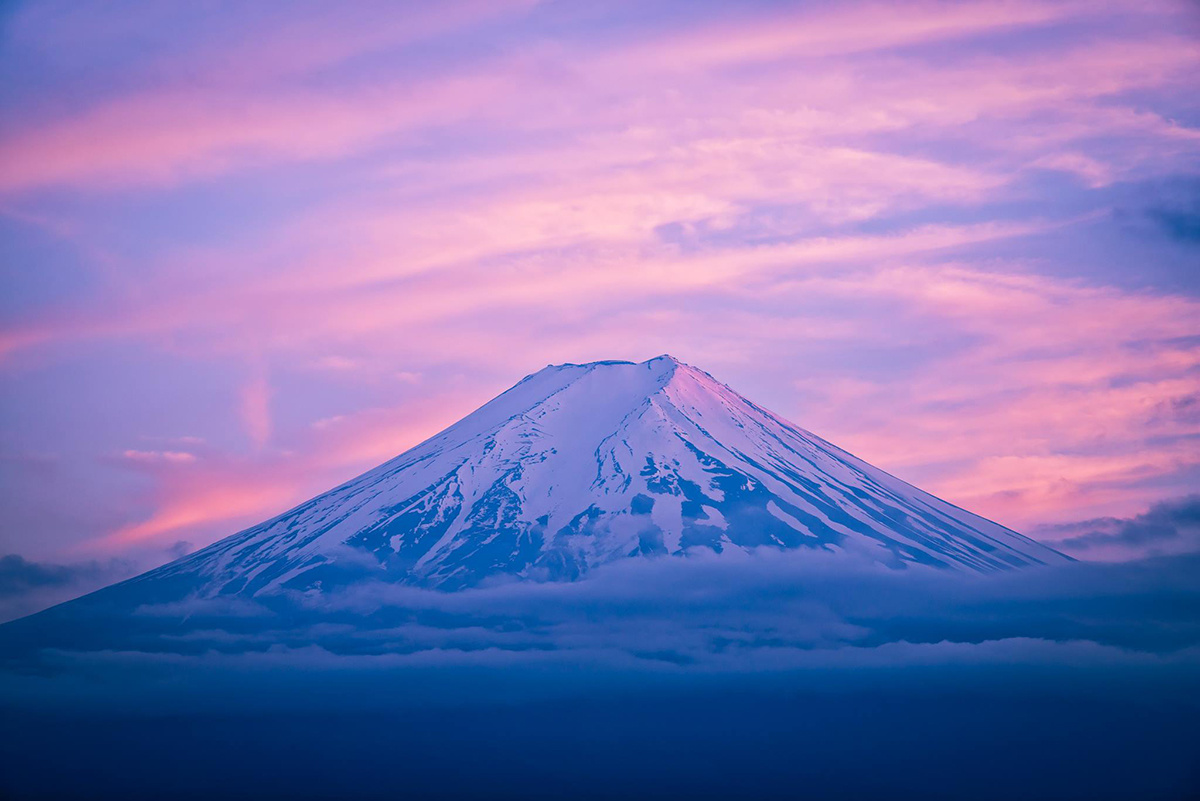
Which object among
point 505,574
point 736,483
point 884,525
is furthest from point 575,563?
point 884,525

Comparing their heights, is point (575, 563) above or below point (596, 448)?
below

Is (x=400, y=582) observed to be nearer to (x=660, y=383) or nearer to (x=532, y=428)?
(x=532, y=428)

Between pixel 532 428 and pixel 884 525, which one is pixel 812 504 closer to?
pixel 884 525

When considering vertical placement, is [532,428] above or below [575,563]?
above

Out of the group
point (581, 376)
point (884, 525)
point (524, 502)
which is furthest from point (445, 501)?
point (884, 525)

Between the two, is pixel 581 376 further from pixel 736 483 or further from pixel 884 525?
pixel 884 525

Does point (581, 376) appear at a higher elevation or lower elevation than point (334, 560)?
higher

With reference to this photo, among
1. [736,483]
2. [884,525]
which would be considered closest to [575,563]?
[736,483]
